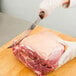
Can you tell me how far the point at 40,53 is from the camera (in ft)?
2.33

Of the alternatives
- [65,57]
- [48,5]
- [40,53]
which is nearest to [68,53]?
[65,57]

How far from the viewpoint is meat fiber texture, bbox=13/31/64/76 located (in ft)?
2.32

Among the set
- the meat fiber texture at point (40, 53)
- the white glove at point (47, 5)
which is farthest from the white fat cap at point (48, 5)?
the meat fiber texture at point (40, 53)

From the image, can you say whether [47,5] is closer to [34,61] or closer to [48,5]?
[48,5]

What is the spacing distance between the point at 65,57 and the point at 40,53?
13cm

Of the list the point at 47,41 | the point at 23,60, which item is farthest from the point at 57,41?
the point at 23,60

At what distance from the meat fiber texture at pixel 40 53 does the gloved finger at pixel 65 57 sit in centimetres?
2

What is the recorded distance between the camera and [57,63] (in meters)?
0.74

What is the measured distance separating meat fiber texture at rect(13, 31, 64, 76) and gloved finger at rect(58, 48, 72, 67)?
0.06 feet

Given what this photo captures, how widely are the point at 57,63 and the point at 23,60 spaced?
0.14 m

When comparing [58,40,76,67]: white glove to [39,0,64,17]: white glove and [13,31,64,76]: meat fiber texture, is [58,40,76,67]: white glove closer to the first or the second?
[13,31,64,76]: meat fiber texture

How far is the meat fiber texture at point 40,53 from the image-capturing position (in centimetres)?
71

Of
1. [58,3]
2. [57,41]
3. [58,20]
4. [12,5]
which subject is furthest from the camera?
[12,5]

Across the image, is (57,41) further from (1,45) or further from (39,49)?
(1,45)
